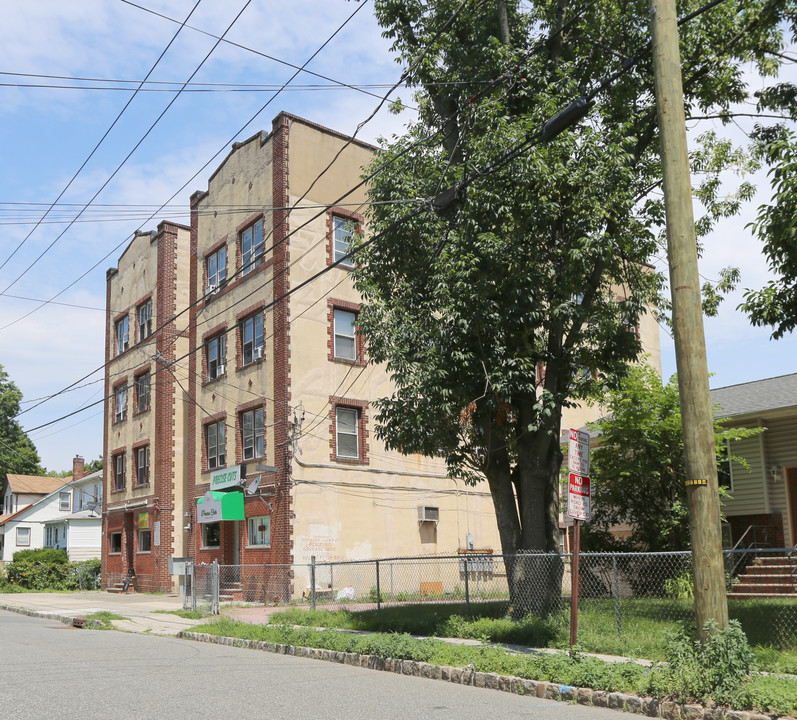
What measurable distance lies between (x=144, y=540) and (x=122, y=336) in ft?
32.5

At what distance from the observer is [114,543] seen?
125ft

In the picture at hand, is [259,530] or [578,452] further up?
[578,452]

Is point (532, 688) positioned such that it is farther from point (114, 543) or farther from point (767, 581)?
point (114, 543)

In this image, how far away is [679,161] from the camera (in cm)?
915

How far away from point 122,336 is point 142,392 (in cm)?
386

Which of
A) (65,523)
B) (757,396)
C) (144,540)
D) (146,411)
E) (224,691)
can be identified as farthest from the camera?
(65,523)

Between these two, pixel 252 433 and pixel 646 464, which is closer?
pixel 646 464

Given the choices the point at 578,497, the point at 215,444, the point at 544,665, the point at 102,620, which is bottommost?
the point at 102,620

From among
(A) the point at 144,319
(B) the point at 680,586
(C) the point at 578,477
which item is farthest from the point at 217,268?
(C) the point at 578,477

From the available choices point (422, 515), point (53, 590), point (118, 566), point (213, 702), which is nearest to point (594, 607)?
point (213, 702)

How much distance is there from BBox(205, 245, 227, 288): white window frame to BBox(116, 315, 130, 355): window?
8.46m

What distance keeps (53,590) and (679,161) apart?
125ft

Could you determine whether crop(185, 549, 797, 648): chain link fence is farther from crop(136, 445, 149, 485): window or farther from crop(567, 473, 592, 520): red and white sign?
crop(136, 445, 149, 485): window

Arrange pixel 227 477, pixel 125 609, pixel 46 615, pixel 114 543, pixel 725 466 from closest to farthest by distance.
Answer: pixel 725 466 → pixel 46 615 → pixel 125 609 → pixel 227 477 → pixel 114 543
